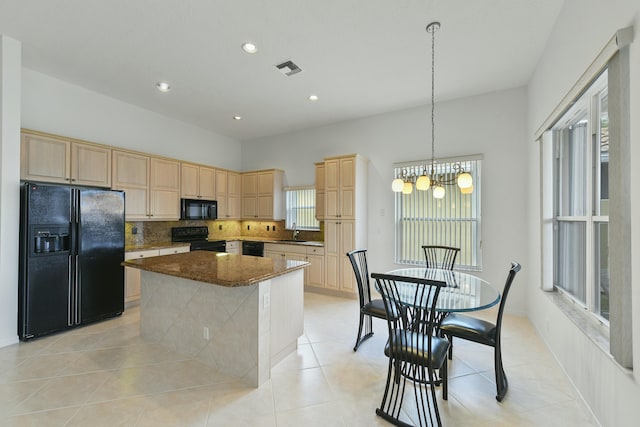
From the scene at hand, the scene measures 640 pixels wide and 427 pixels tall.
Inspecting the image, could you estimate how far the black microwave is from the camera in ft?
16.4

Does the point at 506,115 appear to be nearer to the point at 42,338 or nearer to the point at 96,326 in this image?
the point at 96,326

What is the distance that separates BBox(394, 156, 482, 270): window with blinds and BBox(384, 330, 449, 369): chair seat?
258 cm

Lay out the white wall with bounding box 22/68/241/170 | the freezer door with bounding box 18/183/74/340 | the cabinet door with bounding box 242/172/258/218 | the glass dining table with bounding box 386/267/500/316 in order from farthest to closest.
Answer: the cabinet door with bounding box 242/172/258/218 → the white wall with bounding box 22/68/241/170 → the freezer door with bounding box 18/183/74/340 → the glass dining table with bounding box 386/267/500/316

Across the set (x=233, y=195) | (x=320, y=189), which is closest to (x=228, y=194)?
(x=233, y=195)

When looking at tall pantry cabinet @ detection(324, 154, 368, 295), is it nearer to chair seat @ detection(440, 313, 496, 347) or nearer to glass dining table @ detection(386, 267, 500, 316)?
glass dining table @ detection(386, 267, 500, 316)

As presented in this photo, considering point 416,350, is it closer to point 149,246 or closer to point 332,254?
point 332,254

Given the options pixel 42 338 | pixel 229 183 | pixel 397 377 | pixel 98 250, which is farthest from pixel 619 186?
pixel 229 183

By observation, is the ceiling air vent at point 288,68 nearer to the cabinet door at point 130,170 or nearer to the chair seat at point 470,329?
the cabinet door at point 130,170

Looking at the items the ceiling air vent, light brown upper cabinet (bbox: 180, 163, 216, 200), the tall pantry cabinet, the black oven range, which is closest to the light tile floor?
the tall pantry cabinet

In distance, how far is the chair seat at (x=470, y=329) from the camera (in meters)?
2.13

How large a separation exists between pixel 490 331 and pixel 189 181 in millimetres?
5093

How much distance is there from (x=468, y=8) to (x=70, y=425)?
439 cm

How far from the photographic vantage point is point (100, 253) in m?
3.50

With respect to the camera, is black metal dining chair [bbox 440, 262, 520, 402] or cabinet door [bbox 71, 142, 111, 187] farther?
cabinet door [bbox 71, 142, 111, 187]
